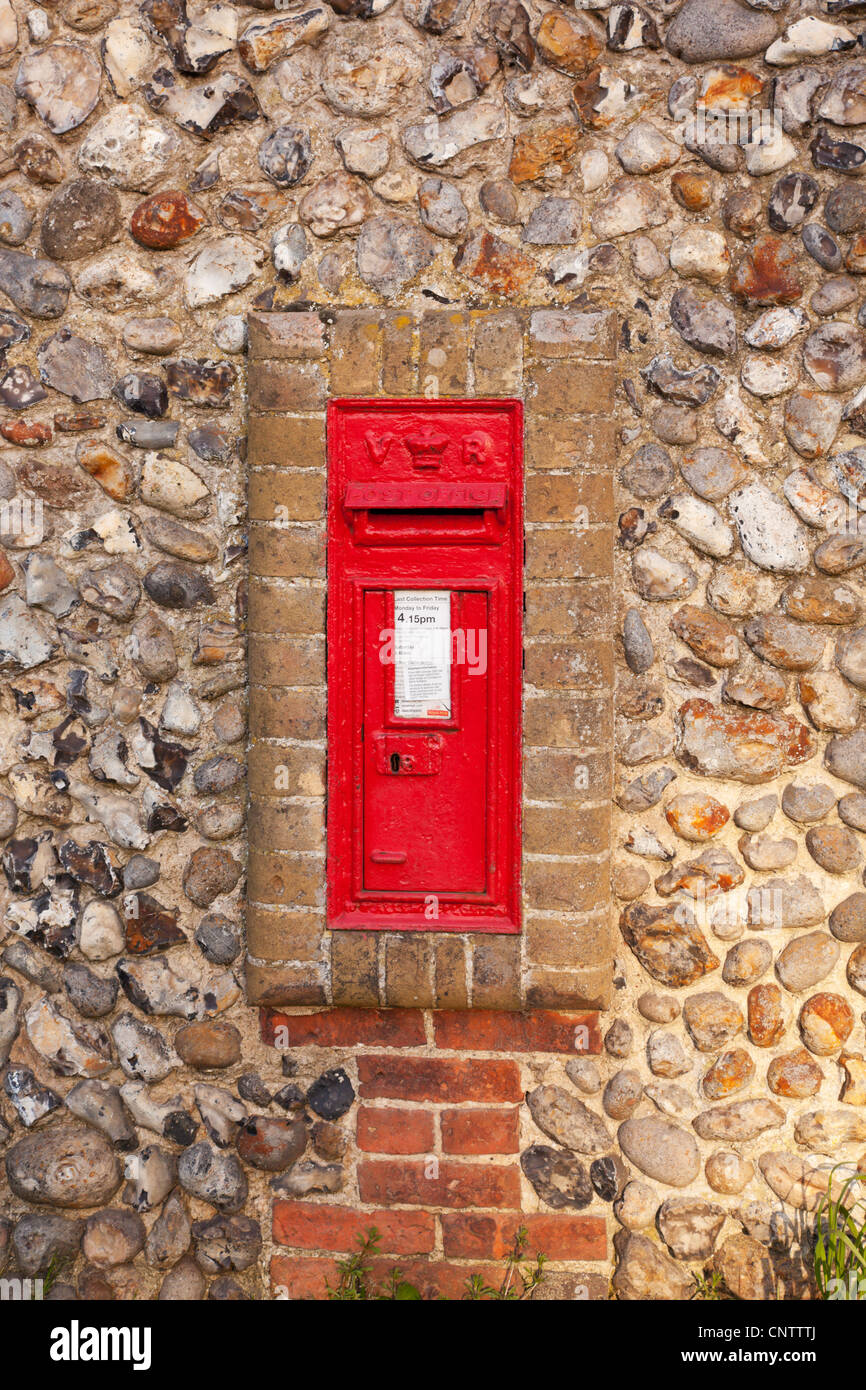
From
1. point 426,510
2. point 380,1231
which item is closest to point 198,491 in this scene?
point 426,510

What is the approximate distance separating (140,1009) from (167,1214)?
0.51 meters

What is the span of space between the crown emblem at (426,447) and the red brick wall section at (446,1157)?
1.30 metres

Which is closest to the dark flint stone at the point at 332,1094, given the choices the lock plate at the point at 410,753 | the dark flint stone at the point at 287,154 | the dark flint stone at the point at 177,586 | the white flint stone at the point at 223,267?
the lock plate at the point at 410,753

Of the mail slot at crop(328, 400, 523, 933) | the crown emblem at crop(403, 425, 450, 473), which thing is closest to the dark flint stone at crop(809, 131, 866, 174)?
the mail slot at crop(328, 400, 523, 933)

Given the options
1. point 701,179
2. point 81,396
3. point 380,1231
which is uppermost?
point 701,179

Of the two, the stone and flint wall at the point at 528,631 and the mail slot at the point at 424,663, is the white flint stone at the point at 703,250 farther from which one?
the mail slot at the point at 424,663

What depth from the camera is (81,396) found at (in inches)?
98.7

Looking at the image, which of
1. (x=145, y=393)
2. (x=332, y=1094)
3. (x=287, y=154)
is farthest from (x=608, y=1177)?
(x=287, y=154)

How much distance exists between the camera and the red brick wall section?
251 cm

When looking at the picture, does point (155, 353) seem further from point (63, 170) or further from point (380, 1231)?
point (380, 1231)

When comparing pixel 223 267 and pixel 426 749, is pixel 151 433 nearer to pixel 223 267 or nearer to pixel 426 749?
pixel 223 267

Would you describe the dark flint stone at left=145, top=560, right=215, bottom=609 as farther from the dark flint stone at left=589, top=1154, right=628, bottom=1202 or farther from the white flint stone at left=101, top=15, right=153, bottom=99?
the dark flint stone at left=589, top=1154, right=628, bottom=1202

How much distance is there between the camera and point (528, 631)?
2.38 meters

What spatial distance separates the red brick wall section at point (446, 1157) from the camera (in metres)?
2.51
